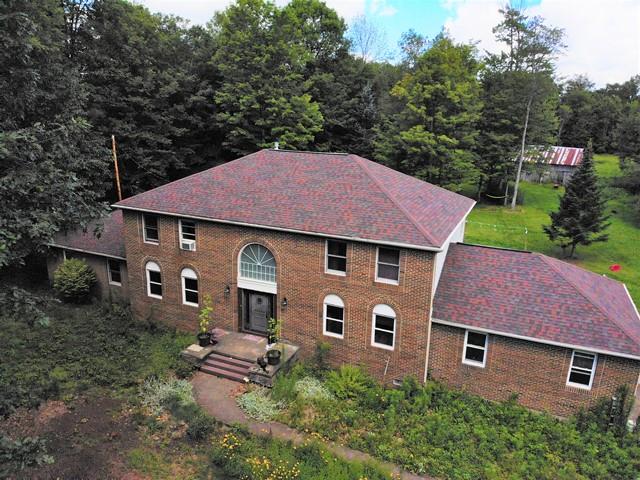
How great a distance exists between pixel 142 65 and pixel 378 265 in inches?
1073

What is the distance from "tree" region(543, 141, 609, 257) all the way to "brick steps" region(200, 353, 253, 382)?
2137 centimetres

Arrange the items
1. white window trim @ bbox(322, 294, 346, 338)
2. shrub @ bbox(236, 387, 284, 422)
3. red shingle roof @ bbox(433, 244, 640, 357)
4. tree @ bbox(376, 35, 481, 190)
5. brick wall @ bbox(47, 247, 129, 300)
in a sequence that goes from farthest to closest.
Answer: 1. tree @ bbox(376, 35, 481, 190)
2. brick wall @ bbox(47, 247, 129, 300)
3. white window trim @ bbox(322, 294, 346, 338)
4. shrub @ bbox(236, 387, 284, 422)
5. red shingle roof @ bbox(433, 244, 640, 357)

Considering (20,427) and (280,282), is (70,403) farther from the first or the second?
(280,282)

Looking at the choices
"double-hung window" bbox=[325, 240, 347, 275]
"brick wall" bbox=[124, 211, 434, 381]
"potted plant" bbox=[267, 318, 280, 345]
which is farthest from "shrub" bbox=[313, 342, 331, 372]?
"double-hung window" bbox=[325, 240, 347, 275]

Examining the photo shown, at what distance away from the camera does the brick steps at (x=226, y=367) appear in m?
15.6

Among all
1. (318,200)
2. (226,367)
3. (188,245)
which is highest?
(318,200)

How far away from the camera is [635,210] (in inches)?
1463

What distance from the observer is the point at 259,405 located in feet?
45.7

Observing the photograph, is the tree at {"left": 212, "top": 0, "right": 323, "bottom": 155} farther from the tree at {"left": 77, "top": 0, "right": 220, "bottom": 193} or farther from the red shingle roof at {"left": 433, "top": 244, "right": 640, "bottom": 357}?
the red shingle roof at {"left": 433, "top": 244, "right": 640, "bottom": 357}

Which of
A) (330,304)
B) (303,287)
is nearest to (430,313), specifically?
(330,304)

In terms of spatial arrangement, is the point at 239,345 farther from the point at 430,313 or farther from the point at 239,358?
the point at 430,313

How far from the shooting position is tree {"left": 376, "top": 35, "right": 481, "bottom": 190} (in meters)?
33.3

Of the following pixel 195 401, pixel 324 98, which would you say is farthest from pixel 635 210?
pixel 195 401

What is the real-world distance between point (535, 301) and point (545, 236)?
61.9 feet
